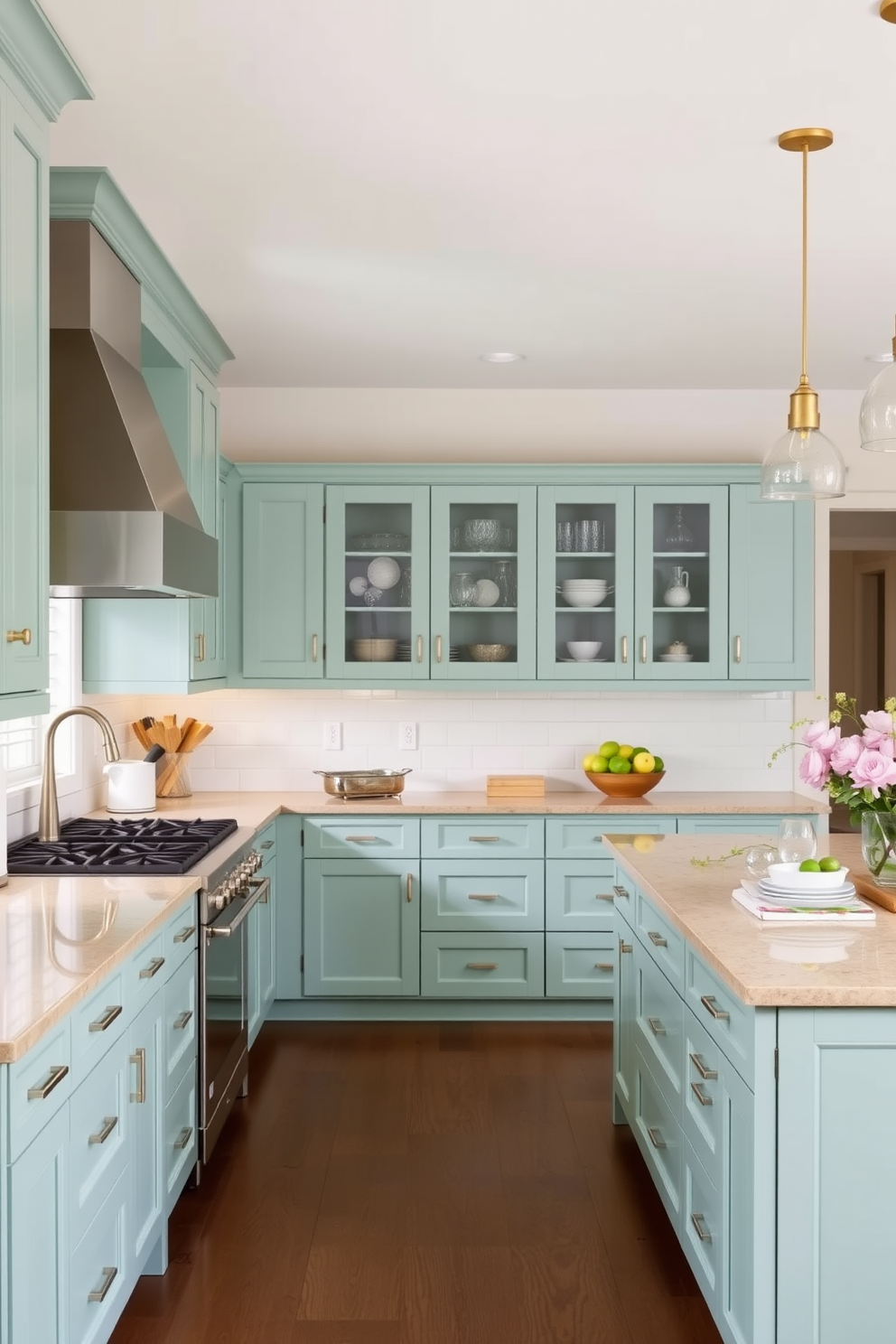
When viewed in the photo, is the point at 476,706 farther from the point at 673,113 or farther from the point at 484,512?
the point at 673,113

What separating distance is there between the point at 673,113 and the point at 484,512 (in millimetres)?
2464

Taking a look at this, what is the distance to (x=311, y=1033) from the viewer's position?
15.0ft

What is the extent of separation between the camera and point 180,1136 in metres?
2.96

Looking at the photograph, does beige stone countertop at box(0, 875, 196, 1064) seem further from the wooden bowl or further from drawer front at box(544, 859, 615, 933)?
the wooden bowl

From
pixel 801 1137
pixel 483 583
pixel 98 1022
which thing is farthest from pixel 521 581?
pixel 801 1137

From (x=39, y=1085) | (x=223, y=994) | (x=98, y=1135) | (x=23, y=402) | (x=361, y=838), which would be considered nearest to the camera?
(x=39, y=1085)

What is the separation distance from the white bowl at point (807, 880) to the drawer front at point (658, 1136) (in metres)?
0.62

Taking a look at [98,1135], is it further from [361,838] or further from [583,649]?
[583,649]

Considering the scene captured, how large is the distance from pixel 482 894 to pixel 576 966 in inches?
19.1

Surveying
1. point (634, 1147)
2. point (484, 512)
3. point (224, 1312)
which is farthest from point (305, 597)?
point (224, 1312)

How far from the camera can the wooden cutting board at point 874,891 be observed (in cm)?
259

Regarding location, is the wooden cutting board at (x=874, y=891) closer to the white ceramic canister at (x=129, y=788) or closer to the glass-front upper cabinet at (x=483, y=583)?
the glass-front upper cabinet at (x=483, y=583)

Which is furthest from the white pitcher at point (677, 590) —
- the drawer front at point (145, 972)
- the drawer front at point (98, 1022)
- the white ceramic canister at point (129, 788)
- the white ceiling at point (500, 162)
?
the drawer front at point (98, 1022)

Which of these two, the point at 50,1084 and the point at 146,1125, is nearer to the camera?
the point at 50,1084
